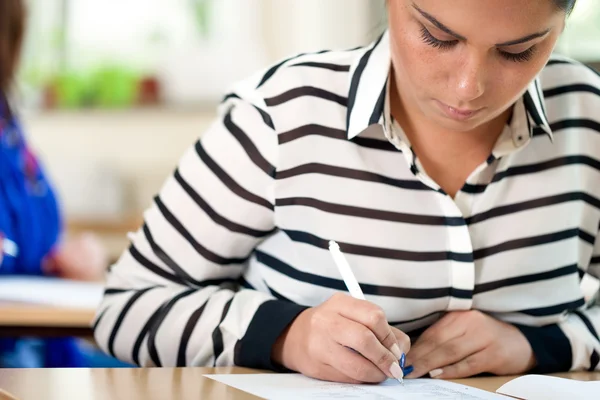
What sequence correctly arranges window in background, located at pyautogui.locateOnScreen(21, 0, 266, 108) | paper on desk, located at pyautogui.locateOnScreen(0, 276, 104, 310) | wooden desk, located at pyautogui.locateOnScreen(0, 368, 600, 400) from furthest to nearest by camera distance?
window in background, located at pyautogui.locateOnScreen(21, 0, 266, 108) → paper on desk, located at pyautogui.locateOnScreen(0, 276, 104, 310) → wooden desk, located at pyautogui.locateOnScreen(0, 368, 600, 400)

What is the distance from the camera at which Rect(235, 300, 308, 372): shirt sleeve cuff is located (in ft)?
3.21

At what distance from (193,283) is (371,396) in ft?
1.24

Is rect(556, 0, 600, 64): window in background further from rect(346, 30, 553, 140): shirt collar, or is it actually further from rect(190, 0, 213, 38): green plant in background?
rect(346, 30, 553, 140): shirt collar

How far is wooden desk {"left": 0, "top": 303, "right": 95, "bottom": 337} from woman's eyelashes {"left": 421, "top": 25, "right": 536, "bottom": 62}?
83 cm

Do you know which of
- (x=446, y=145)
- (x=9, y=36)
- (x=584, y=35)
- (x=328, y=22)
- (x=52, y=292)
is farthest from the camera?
(x=328, y=22)

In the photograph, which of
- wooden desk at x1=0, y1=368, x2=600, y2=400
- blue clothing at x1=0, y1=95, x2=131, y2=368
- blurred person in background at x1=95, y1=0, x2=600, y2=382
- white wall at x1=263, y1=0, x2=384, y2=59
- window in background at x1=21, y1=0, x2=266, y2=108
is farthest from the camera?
window in background at x1=21, y1=0, x2=266, y2=108

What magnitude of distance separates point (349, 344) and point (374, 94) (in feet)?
1.08

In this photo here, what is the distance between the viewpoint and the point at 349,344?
34.5 inches

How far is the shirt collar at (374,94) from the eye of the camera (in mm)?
1052

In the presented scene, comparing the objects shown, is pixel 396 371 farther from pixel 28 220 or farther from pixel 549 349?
pixel 28 220

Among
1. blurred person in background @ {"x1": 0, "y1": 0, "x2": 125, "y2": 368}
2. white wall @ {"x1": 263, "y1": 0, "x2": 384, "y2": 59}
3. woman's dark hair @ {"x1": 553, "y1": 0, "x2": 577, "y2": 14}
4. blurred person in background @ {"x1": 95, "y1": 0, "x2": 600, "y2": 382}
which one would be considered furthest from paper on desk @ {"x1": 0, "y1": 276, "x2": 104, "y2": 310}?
white wall @ {"x1": 263, "y1": 0, "x2": 384, "y2": 59}

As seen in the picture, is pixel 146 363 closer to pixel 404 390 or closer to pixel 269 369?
pixel 269 369

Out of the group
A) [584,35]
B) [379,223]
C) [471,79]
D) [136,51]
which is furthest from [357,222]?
[136,51]

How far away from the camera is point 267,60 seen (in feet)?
11.6
